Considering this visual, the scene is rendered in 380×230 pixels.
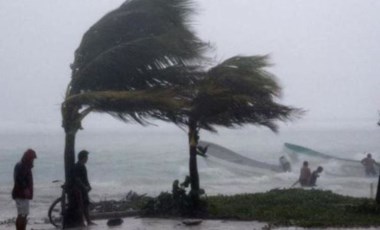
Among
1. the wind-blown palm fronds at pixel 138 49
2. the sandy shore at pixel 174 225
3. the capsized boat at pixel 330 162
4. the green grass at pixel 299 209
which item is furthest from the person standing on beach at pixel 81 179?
the capsized boat at pixel 330 162

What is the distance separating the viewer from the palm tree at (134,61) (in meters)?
13.6

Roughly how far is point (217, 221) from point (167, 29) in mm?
4132

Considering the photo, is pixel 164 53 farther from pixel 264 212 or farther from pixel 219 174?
pixel 219 174

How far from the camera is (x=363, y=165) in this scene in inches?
1591

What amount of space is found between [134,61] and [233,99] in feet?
7.44

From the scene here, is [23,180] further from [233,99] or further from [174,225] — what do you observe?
[233,99]

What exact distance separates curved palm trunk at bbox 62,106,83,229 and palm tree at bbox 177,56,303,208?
251 cm

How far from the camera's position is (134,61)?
14.1m

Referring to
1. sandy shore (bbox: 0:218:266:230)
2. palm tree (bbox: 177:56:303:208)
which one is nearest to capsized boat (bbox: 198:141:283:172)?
palm tree (bbox: 177:56:303:208)

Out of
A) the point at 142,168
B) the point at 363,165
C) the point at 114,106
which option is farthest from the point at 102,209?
the point at 142,168

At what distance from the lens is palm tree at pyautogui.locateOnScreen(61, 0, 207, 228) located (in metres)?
13.6

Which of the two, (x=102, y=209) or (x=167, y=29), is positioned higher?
(x=167, y=29)

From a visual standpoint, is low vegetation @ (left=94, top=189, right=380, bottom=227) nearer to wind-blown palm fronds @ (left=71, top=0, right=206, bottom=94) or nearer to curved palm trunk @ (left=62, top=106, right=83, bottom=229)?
curved palm trunk @ (left=62, top=106, right=83, bottom=229)

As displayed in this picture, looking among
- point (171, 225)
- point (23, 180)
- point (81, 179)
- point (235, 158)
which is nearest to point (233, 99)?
point (171, 225)
